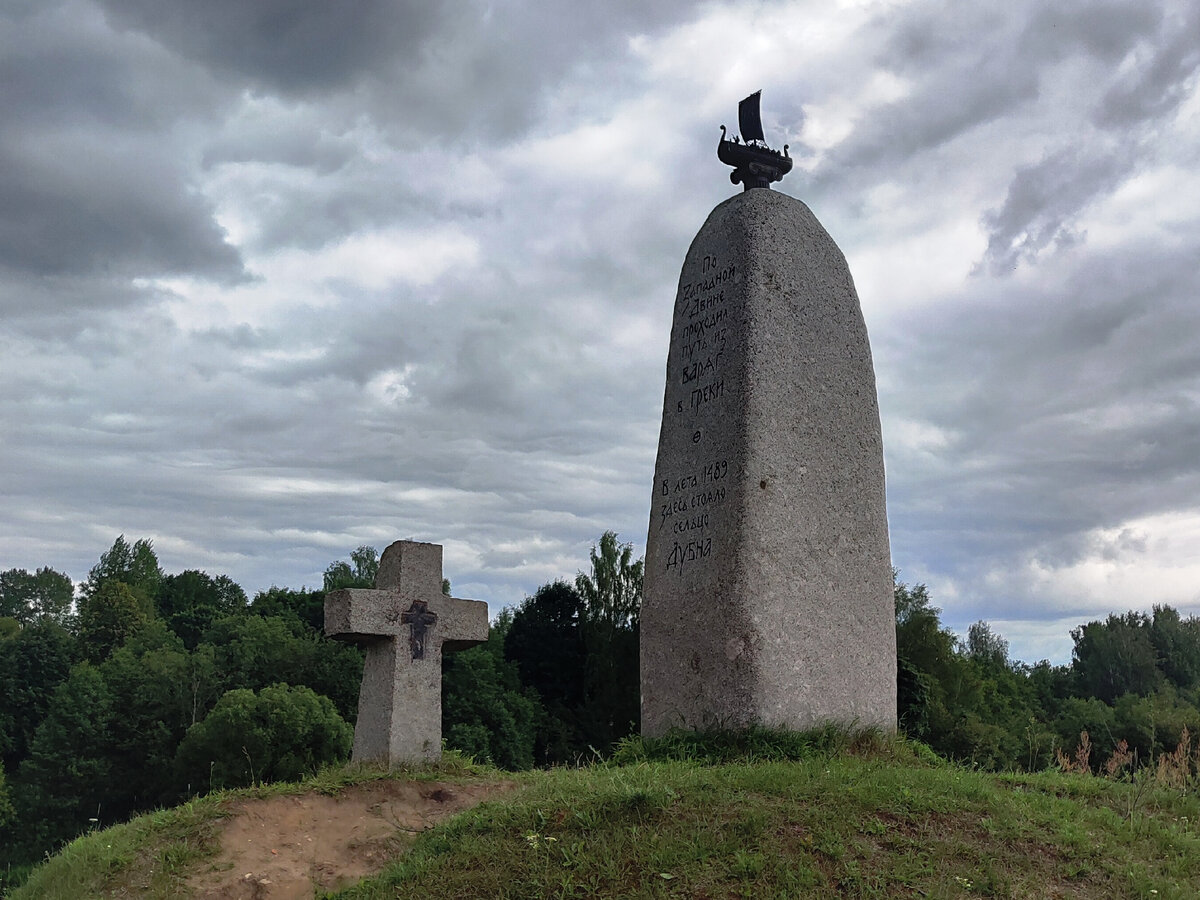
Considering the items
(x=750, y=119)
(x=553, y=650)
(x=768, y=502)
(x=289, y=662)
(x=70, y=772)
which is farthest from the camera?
(x=553, y=650)

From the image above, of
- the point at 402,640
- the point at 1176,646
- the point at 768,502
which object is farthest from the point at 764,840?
the point at 1176,646

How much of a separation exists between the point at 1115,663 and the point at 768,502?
55.6m

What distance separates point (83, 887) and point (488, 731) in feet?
78.7

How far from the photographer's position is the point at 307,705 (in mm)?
28250

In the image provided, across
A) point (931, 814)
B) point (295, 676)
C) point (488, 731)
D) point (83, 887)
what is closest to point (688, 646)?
point (931, 814)

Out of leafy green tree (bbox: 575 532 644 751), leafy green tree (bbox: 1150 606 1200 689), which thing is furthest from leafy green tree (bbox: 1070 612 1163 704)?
leafy green tree (bbox: 575 532 644 751)

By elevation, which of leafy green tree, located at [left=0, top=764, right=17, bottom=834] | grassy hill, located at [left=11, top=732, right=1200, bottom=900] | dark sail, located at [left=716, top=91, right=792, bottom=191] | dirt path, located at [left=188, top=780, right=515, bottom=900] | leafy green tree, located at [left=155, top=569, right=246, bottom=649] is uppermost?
dark sail, located at [left=716, top=91, right=792, bottom=191]

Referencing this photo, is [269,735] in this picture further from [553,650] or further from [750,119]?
[750,119]

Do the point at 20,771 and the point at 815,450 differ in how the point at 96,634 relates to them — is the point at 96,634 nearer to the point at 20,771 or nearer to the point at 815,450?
the point at 20,771

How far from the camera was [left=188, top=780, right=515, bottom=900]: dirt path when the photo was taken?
300 inches

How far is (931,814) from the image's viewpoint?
6.71 meters

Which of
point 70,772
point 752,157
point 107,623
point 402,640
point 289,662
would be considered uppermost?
point 752,157

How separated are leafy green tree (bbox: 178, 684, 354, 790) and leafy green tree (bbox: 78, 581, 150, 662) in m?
21.7

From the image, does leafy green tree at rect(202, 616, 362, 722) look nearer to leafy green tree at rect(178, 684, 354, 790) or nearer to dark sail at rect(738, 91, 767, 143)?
leafy green tree at rect(178, 684, 354, 790)
